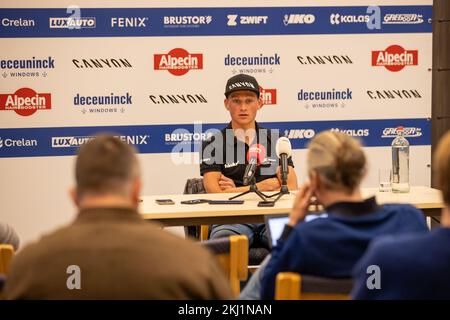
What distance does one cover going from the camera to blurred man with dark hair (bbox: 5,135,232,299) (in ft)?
5.99

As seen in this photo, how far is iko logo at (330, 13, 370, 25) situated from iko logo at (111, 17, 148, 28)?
4.95 feet

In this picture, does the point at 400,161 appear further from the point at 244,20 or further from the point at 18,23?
the point at 18,23

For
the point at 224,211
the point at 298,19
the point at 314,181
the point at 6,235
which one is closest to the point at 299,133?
the point at 298,19

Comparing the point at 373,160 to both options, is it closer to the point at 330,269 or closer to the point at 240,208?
the point at 240,208

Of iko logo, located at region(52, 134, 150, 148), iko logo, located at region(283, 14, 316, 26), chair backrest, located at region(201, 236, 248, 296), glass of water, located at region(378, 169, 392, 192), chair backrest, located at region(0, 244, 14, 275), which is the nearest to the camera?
chair backrest, located at region(0, 244, 14, 275)

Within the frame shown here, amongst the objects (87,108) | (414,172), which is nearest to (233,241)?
(87,108)

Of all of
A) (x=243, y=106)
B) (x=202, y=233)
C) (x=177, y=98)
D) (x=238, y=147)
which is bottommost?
(x=202, y=233)

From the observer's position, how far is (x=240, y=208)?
166 inches

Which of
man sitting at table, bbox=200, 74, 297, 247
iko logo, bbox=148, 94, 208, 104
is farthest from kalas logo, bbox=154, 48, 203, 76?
man sitting at table, bbox=200, 74, 297, 247

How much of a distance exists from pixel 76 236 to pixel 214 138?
3.27 m

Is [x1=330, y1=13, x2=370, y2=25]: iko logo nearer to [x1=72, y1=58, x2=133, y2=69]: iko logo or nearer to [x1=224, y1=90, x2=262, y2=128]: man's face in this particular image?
[x1=224, y1=90, x2=262, y2=128]: man's face

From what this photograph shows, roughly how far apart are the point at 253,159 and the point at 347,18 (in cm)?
225

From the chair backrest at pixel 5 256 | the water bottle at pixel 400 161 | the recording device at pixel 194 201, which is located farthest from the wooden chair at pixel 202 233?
the chair backrest at pixel 5 256

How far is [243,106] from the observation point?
507 centimetres
